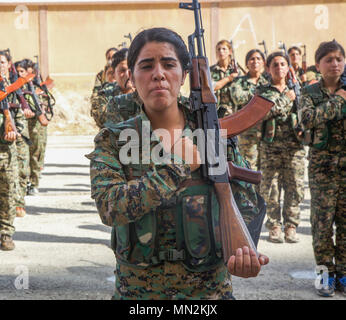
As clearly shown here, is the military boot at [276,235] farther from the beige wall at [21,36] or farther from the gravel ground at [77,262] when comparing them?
the beige wall at [21,36]

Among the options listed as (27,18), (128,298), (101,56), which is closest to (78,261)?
(128,298)

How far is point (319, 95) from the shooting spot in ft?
13.3

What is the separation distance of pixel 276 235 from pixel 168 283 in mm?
3807

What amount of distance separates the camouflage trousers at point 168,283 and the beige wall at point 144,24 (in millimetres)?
19021

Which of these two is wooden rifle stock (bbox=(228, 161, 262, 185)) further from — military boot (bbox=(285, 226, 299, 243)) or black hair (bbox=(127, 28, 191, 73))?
military boot (bbox=(285, 226, 299, 243))

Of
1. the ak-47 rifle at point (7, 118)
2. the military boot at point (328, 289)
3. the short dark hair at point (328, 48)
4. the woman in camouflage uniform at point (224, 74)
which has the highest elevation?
the woman in camouflage uniform at point (224, 74)

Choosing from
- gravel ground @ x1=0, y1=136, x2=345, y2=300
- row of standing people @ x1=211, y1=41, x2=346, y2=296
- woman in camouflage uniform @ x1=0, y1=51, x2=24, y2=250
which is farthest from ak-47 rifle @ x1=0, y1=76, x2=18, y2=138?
row of standing people @ x1=211, y1=41, x2=346, y2=296

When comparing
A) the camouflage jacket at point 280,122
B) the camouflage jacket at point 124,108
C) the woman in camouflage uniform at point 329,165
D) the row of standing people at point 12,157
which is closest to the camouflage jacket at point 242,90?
the camouflage jacket at point 280,122

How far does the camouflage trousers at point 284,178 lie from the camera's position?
17.9ft

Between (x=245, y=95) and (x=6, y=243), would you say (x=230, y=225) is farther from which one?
(x=245, y=95)

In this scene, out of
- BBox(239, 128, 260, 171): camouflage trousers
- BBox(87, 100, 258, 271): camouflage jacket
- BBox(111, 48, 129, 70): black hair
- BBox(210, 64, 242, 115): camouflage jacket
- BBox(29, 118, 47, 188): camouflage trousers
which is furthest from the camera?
BBox(29, 118, 47, 188): camouflage trousers

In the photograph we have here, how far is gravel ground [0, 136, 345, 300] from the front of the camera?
403 cm
